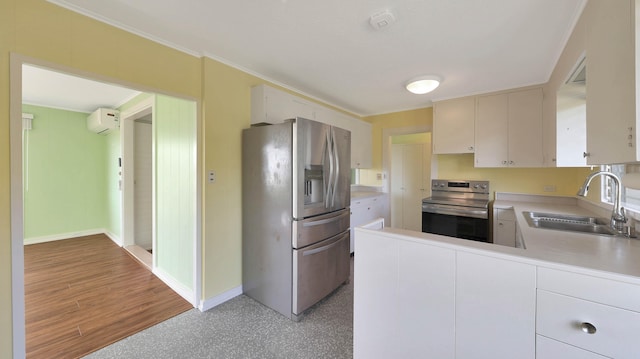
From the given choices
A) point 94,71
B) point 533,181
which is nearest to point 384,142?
point 533,181

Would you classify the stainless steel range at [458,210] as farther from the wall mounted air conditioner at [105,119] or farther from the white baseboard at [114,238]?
the wall mounted air conditioner at [105,119]

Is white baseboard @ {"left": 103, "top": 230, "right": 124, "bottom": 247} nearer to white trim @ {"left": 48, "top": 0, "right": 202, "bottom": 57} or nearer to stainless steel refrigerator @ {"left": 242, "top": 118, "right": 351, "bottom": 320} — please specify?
stainless steel refrigerator @ {"left": 242, "top": 118, "right": 351, "bottom": 320}

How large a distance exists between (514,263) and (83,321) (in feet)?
10.5

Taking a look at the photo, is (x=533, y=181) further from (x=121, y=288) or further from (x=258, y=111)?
(x=121, y=288)

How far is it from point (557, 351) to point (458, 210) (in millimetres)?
2556

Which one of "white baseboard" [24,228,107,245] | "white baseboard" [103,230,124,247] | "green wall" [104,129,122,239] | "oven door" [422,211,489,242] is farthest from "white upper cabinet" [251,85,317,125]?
"white baseboard" [24,228,107,245]

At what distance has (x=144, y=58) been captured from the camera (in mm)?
1890

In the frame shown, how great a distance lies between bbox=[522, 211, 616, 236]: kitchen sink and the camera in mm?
1825

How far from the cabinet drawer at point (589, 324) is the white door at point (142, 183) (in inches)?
196

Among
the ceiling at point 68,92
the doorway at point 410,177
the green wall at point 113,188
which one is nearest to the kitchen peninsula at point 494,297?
the ceiling at point 68,92

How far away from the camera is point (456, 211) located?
3.19 meters

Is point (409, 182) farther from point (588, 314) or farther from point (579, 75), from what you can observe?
point (588, 314)

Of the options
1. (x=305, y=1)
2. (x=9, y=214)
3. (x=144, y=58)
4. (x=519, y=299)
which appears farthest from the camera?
(x=144, y=58)

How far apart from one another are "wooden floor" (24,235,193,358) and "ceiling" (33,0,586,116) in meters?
2.41
